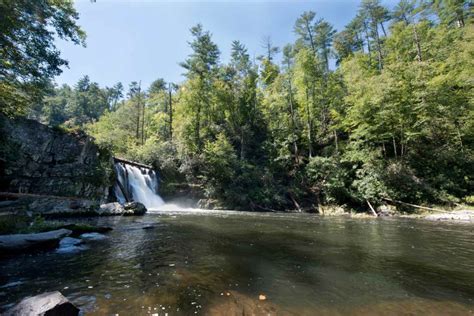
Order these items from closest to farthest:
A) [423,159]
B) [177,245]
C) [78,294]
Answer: [78,294]
[177,245]
[423,159]

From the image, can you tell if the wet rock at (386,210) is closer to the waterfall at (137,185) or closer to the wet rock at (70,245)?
the wet rock at (70,245)

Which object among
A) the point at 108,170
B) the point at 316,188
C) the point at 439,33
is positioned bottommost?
the point at 316,188

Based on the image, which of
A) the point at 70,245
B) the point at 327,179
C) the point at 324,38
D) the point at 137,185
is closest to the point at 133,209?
the point at 137,185

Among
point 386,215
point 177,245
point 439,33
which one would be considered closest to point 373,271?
point 177,245

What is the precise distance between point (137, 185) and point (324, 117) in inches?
884

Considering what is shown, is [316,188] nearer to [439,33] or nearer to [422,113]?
[422,113]

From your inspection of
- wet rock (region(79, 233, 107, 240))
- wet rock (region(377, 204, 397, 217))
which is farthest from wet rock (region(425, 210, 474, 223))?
wet rock (region(79, 233, 107, 240))

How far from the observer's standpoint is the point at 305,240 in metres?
9.12

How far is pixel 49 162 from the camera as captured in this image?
16234mm

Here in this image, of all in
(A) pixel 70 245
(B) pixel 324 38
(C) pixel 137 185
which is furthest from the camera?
(B) pixel 324 38

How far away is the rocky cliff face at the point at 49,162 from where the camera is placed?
1440cm

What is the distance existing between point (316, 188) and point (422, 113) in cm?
1079

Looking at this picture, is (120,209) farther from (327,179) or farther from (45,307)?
(327,179)

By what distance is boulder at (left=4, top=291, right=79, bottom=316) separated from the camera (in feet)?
10.1
